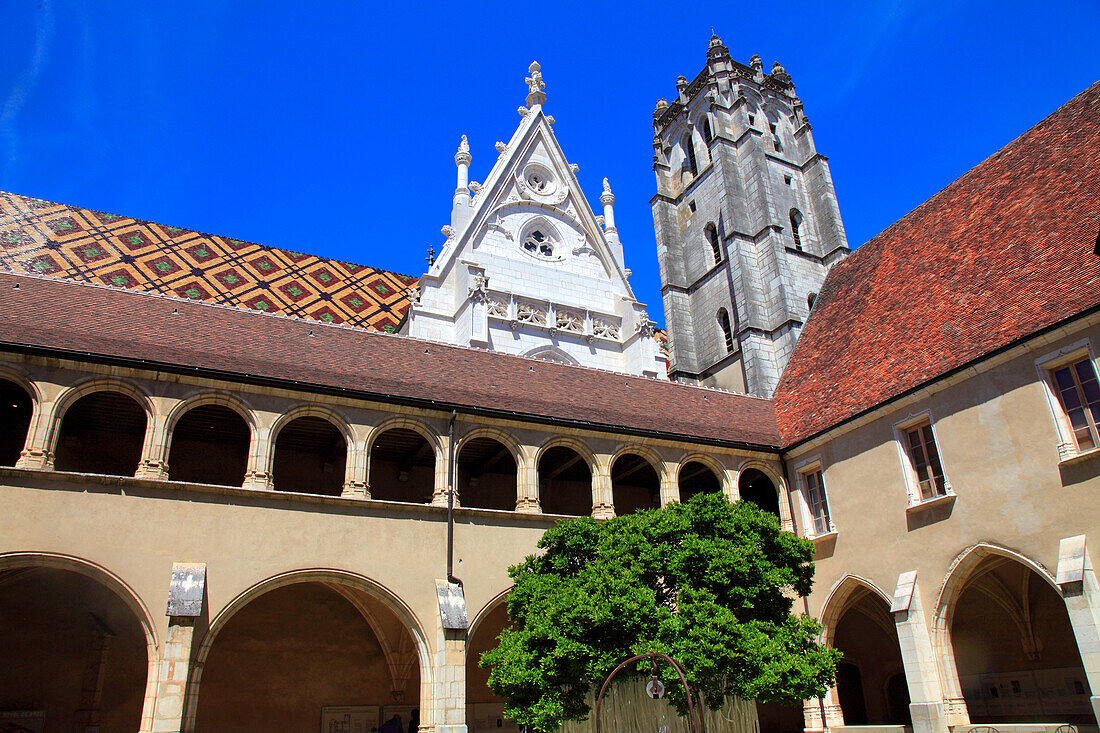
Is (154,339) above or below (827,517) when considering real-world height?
above

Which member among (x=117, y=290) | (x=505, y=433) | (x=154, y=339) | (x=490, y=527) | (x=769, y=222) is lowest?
(x=490, y=527)

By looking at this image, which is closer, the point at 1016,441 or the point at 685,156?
the point at 1016,441

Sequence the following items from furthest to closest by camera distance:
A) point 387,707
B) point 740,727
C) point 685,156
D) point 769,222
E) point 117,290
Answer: point 685,156
point 769,222
point 387,707
point 117,290
point 740,727

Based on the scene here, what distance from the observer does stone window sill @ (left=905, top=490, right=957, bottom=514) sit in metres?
14.4

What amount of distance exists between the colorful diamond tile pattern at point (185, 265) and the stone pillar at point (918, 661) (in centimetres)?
1626

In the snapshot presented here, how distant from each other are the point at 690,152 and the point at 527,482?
942 inches

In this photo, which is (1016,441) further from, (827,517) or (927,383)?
(827,517)

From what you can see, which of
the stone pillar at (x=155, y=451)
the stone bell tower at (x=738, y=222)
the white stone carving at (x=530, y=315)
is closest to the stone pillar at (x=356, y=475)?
the stone pillar at (x=155, y=451)

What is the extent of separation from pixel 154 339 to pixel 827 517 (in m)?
13.4

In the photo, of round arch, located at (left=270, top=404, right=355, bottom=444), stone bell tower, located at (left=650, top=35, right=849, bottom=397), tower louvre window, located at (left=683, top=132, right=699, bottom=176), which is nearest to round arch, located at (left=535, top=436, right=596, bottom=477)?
round arch, located at (left=270, top=404, right=355, bottom=444)

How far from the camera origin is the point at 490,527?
15359 mm

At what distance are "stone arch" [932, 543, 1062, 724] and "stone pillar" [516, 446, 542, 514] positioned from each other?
716 centimetres

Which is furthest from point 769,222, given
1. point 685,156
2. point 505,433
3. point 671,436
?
point 505,433

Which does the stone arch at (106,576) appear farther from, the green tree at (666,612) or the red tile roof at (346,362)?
the green tree at (666,612)
